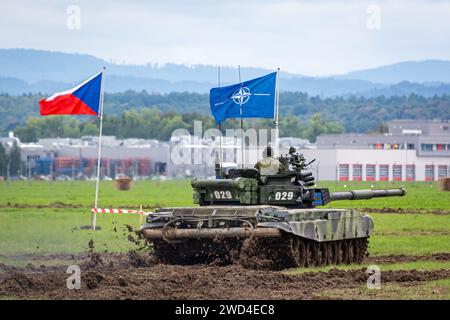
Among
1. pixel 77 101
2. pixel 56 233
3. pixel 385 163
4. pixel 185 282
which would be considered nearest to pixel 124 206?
pixel 56 233

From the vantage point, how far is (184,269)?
2664 centimetres

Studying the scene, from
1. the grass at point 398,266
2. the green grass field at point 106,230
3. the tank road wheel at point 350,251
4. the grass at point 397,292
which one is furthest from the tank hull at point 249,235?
the grass at point 397,292

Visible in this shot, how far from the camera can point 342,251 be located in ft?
98.3

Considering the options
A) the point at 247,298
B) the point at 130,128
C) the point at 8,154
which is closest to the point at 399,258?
the point at 247,298

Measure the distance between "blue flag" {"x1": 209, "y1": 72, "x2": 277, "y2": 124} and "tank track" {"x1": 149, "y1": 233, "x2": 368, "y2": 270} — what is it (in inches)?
190

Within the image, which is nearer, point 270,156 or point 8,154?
point 270,156

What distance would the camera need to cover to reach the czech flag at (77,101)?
36688 mm

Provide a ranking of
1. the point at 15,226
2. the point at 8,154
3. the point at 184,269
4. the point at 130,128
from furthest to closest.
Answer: the point at 130,128 < the point at 8,154 < the point at 15,226 < the point at 184,269

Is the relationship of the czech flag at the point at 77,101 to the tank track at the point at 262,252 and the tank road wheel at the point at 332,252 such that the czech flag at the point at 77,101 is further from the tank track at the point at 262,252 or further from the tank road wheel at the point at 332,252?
the tank road wheel at the point at 332,252

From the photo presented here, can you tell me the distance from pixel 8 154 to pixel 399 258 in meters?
113

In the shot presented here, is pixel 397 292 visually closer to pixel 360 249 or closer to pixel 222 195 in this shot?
pixel 222 195

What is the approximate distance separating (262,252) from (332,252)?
2.63 metres
